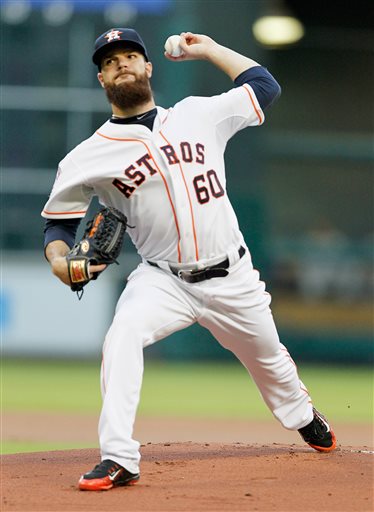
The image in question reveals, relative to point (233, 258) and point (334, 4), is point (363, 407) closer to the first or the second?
point (233, 258)

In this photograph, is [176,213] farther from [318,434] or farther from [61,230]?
[318,434]

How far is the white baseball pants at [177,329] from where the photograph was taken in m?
4.17

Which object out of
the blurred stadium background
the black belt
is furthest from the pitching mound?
the blurred stadium background

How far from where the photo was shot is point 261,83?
4926 millimetres

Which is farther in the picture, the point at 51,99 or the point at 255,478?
the point at 51,99

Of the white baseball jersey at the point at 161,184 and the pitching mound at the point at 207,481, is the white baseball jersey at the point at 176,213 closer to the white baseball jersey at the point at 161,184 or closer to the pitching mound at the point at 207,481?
the white baseball jersey at the point at 161,184

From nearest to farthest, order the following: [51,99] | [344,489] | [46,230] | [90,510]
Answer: [90,510] → [344,489] → [46,230] → [51,99]

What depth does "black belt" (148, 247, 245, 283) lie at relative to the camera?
4570 millimetres

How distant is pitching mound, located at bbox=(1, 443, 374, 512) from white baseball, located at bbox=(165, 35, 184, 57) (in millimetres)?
1899

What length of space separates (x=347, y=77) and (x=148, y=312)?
13.0 m

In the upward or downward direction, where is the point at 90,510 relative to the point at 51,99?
downward

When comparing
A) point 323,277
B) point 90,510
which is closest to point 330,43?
point 323,277

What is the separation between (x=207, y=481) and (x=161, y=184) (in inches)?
50.2

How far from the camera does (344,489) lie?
4285mm
